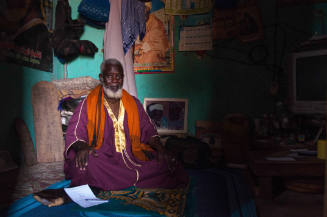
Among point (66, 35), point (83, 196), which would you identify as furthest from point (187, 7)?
point (83, 196)

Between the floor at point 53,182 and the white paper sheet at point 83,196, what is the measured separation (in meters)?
0.49

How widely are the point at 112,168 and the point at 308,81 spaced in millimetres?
2192

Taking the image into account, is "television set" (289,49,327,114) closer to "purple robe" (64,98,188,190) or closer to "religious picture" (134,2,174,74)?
"purple robe" (64,98,188,190)

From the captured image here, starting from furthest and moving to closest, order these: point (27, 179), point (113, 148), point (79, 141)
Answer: point (27, 179)
point (113, 148)
point (79, 141)

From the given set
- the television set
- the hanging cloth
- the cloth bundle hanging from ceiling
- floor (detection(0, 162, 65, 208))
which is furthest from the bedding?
the cloth bundle hanging from ceiling

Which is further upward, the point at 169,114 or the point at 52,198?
the point at 169,114

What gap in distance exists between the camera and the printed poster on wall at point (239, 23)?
347cm

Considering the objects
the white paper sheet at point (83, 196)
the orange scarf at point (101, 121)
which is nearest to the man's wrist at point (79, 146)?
the orange scarf at point (101, 121)

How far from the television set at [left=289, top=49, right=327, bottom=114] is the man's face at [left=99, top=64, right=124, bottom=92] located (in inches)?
73.6

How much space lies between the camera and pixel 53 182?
2.47m

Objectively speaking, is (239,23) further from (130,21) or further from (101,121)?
(101,121)

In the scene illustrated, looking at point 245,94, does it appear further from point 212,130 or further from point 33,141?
point 33,141

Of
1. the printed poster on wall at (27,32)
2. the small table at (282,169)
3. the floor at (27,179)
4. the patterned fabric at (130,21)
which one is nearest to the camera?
the small table at (282,169)

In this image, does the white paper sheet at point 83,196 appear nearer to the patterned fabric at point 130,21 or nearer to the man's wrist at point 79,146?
the man's wrist at point 79,146
